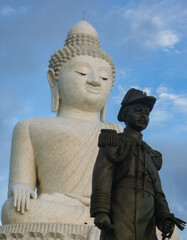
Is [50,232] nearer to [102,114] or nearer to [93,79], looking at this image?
[93,79]

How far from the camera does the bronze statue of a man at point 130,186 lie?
3.93m

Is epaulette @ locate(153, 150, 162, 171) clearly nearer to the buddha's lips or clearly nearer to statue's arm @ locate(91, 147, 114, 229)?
statue's arm @ locate(91, 147, 114, 229)

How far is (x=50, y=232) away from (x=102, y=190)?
3563 mm

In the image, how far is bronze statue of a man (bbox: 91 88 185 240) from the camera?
12.9 ft

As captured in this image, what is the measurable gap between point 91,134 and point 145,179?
5.39 meters

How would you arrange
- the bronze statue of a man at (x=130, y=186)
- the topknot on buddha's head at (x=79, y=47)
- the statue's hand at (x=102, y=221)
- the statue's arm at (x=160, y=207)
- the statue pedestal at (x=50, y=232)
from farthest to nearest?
the topknot on buddha's head at (x=79, y=47), the statue pedestal at (x=50, y=232), the statue's arm at (x=160, y=207), the bronze statue of a man at (x=130, y=186), the statue's hand at (x=102, y=221)

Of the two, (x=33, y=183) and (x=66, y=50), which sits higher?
(x=66, y=50)

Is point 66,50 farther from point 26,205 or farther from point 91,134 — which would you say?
point 26,205

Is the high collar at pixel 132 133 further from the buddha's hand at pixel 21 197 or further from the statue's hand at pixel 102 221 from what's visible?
the buddha's hand at pixel 21 197

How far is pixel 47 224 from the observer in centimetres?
746

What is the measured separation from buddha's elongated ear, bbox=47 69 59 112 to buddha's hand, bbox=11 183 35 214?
260 centimetres

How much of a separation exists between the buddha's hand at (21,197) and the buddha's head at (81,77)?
259cm

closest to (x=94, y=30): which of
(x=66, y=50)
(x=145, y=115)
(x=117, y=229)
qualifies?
(x=66, y=50)

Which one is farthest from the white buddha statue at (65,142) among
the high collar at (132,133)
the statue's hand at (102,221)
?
the statue's hand at (102,221)
